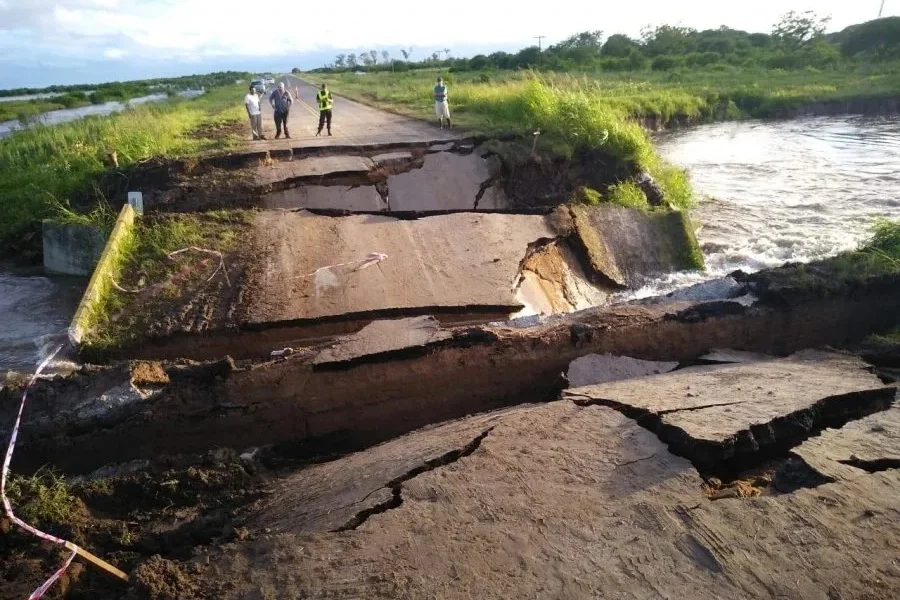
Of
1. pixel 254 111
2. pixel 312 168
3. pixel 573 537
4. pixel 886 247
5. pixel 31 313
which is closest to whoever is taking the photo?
pixel 573 537

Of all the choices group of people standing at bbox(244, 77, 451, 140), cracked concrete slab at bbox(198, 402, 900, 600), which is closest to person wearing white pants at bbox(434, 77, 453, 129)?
group of people standing at bbox(244, 77, 451, 140)

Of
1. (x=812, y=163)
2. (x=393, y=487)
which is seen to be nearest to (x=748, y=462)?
(x=393, y=487)

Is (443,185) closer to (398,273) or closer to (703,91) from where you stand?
(398,273)

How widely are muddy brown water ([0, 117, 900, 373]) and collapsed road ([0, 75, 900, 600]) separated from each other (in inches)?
53.0

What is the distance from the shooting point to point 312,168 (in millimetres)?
9508

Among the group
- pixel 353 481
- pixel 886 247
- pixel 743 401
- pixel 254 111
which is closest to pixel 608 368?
pixel 743 401

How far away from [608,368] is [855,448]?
6.32 feet

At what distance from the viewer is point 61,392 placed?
4.78 metres

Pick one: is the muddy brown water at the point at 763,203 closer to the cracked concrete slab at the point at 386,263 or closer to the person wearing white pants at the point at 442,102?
the cracked concrete slab at the point at 386,263

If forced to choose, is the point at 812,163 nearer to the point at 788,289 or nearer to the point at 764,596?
the point at 788,289

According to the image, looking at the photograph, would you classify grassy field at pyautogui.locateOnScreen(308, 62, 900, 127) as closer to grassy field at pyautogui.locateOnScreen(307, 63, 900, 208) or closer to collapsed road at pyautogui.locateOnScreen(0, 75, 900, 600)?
grassy field at pyautogui.locateOnScreen(307, 63, 900, 208)

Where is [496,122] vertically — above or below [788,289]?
above

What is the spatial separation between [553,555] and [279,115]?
1087 centimetres

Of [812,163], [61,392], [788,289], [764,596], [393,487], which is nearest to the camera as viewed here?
[764,596]
